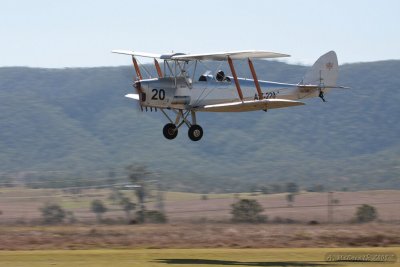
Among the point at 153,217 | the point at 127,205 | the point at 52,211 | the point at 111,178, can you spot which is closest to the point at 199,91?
the point at 153,217

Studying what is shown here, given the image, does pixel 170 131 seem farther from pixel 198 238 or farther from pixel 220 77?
pixel 198 238

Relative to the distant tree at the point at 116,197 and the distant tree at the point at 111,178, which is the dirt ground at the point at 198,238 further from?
the distant tree at the point at 111,178

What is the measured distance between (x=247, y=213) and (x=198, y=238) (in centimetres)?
2640

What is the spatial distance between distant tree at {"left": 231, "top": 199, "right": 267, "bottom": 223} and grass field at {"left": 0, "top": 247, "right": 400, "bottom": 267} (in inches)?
932

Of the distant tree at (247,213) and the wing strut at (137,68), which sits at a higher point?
the wing strut at (137,68)

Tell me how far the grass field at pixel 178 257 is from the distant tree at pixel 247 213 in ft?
77.7

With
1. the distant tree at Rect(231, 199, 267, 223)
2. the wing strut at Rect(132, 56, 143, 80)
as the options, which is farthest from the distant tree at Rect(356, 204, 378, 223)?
the wing strut at Rect(132, 56, 143, 80)

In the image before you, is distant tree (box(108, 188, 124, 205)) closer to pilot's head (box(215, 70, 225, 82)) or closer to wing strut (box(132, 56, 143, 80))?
wing strut (box(132, 56, 143, 80))

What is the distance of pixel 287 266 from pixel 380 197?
63.6m

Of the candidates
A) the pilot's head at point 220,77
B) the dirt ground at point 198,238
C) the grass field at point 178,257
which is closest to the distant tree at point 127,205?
the dirt ground at point 198,238

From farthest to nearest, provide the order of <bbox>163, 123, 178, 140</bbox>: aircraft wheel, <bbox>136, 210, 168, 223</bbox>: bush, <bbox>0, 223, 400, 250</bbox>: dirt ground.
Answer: <bbox>136, 210, 168, 223</bbox>: bush
<bbox>0, 223, 400, 250</bbox>: dirt ground
<bbox>163, 123, 178, 140</bbox>: aircraft wheel

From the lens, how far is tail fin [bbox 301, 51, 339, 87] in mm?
38844

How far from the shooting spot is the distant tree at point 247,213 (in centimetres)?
5860

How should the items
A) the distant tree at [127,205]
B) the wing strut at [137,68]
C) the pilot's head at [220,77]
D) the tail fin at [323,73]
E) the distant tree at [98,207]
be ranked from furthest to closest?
1. the distant tree at [98,207]
2. the distant tree at [127,205]
3. the tail fin at [323,73]
4. the wing strut at [137,68]
5. the pilot's head at [220,77]
